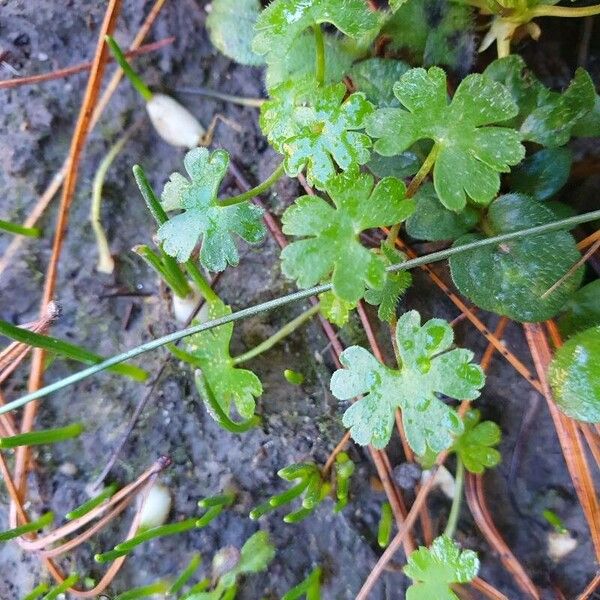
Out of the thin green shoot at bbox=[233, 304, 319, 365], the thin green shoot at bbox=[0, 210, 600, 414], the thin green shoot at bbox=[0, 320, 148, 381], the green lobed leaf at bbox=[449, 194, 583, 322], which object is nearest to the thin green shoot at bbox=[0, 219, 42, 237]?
the thin green shoot at bbox=[0, 320, 148, 381]

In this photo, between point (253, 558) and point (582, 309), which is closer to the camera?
point (582, 309)

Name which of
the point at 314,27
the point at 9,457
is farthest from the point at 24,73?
the point at 9,457

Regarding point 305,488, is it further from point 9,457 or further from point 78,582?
point 9,457

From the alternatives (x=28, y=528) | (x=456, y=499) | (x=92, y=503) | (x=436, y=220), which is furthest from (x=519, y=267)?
(x=28, y=528)

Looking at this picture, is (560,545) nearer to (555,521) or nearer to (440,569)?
(555,521)

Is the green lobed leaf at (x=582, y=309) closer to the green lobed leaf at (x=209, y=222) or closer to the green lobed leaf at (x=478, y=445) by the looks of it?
the green lobed leaf at (x=478, y=445)

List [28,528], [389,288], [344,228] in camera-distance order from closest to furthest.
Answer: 1. [344,228]
2. [389,288]
3. [28,528]

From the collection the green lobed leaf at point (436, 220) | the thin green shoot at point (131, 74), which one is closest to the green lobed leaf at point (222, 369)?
the green lobed leaf at point (436, 220)
